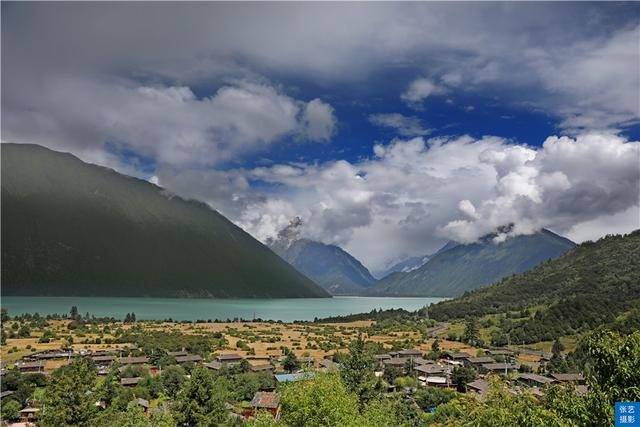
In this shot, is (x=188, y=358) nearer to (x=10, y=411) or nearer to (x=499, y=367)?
(x=10, y=411)

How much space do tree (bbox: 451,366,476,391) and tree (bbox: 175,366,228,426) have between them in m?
32.7

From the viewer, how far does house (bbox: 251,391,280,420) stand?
4247cm

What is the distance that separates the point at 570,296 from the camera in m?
126

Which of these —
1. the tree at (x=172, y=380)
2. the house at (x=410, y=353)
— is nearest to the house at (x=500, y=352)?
the house at (x=410, y=353)

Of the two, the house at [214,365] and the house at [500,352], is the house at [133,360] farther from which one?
the house at [500,352]

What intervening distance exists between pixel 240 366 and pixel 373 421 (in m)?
39.4

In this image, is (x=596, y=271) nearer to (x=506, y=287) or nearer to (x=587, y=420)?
(x=506, y=287)

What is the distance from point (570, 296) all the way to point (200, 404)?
11932cm

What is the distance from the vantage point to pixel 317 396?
1961cm

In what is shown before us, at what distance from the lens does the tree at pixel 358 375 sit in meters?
36.8

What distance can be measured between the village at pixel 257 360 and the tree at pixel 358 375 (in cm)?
190

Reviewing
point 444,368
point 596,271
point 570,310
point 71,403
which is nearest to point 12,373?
point 71,403

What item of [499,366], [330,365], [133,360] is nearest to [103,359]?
[133,360]

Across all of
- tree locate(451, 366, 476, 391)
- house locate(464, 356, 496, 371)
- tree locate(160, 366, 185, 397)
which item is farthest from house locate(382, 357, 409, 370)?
tree locate(160, 366, 185, 397)
